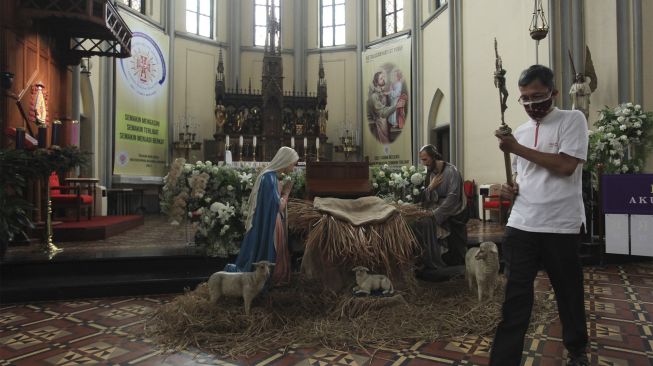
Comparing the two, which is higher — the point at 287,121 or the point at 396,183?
the point at 287,121

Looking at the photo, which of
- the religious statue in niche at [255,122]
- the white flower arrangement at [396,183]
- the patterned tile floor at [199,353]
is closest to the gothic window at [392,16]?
the religious statue in niche at [255,122]

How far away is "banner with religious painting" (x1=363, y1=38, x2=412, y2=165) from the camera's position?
12.3 meters

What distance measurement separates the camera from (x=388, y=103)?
42.4 ft

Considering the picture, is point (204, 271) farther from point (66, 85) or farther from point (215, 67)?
point (215, 67)

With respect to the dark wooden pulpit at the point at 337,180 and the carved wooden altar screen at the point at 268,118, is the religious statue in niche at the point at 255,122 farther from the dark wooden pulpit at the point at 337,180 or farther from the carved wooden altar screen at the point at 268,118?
the dark wooden pulpit at the point at 337,180

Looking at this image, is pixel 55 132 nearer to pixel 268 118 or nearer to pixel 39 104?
pixel 39 104

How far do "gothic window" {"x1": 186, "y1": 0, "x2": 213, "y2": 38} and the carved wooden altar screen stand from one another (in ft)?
6.98

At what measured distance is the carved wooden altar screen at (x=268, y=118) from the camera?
467 inches

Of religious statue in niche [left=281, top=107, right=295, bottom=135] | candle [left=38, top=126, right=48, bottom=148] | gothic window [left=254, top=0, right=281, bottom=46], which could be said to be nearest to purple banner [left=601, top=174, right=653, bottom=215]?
candle [left=38, top=126, right=48, bottom=148]

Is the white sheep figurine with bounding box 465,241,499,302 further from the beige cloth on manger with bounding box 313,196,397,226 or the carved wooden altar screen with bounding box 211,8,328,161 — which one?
the carved wooden altar screen with bounding box 211,8,328,161

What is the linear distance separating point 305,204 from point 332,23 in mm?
12361

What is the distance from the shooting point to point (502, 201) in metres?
7.57

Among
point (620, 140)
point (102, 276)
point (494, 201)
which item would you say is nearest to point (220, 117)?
point (494, 201)

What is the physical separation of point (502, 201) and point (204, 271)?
5.47 meters
